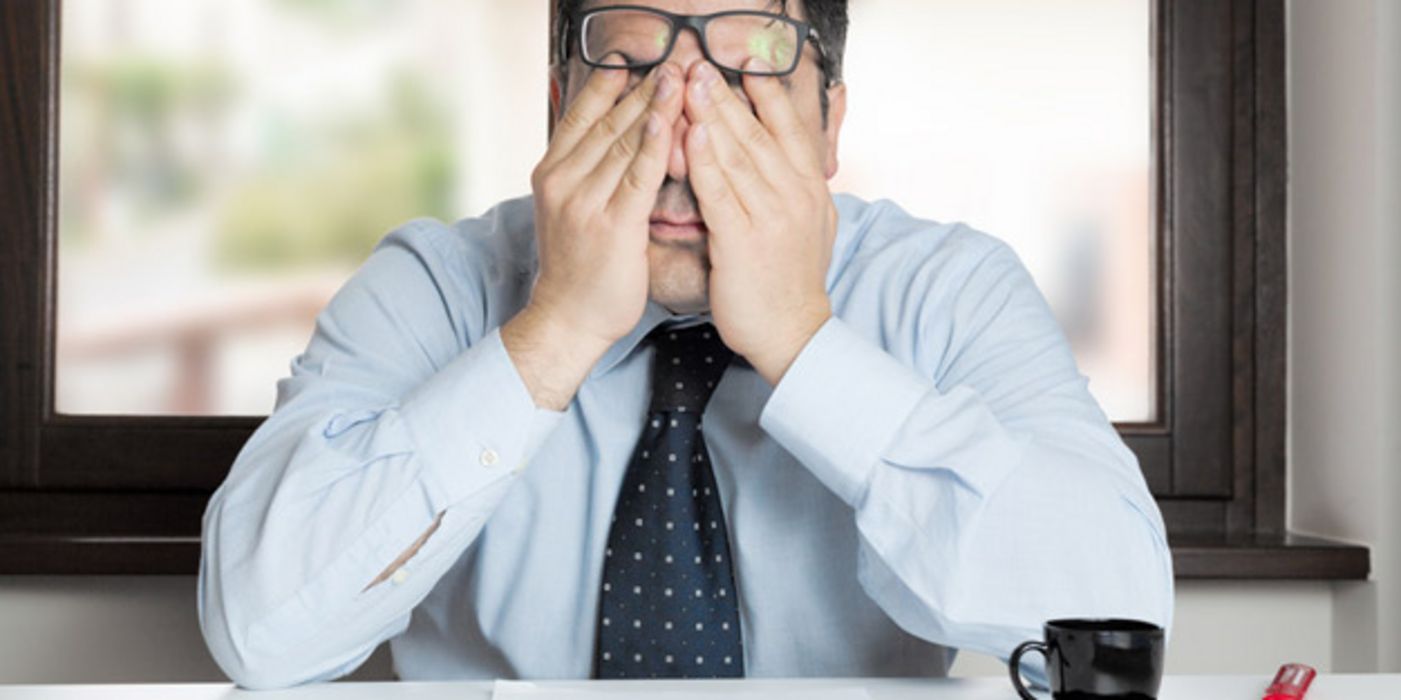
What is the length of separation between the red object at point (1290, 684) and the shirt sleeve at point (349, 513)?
55 centimetres

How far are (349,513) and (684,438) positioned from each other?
11.6 inches

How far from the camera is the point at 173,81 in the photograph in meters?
1.95

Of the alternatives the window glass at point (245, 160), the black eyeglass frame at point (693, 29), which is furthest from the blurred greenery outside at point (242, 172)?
the black eyeglass frame at point (693, 29)

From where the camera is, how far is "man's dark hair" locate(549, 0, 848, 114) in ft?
4.35

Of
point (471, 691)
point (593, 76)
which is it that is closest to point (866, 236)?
point (593, 76)

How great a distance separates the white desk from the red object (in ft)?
0.03

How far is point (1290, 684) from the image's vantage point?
0.98 m

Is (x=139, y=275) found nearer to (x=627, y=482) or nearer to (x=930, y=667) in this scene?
(x=627, y=482)

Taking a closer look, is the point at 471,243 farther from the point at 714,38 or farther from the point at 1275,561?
the point at 1275,561

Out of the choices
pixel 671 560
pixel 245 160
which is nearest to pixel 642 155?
pixel 671 560

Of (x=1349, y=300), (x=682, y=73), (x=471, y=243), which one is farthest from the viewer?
(x=1349, y=300)

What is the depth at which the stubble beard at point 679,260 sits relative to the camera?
1.20 meters

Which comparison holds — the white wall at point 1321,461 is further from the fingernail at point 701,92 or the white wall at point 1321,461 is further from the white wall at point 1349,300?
the fingernail at point 701,92

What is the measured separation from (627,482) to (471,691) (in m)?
0.32
